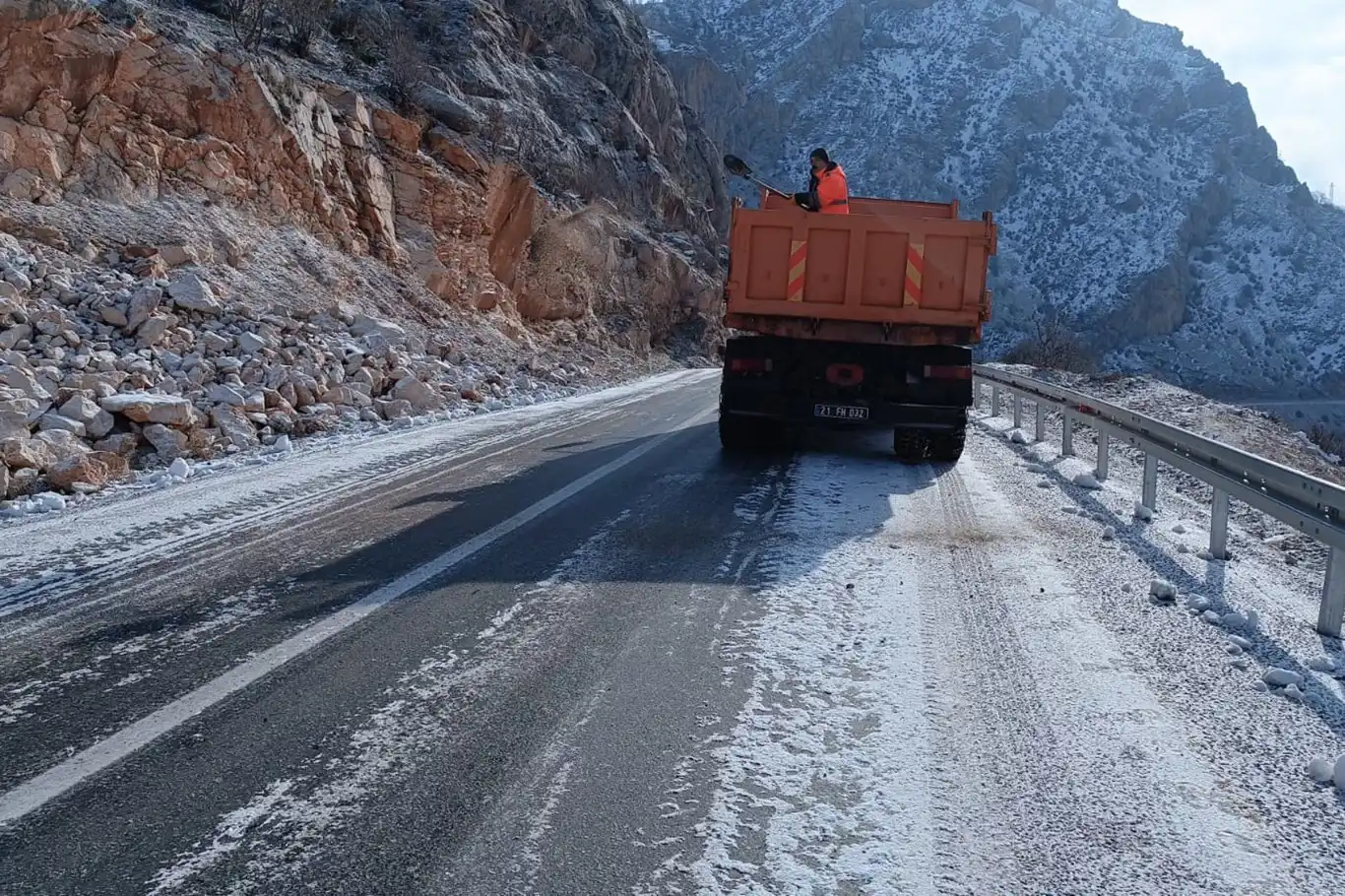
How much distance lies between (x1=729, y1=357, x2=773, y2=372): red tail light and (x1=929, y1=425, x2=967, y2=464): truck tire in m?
1.86

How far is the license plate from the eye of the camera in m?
9.73

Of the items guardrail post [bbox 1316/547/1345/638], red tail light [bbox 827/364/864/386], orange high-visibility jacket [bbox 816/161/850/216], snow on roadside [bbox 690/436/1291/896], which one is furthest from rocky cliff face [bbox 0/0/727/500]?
guardrail post [bbox 1316/547/1345/638]

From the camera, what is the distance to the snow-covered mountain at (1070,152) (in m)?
83.1

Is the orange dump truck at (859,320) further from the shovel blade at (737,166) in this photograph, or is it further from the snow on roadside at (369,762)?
the snow on roadside at (369,762)

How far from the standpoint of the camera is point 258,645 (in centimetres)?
414

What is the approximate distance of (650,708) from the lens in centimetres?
362

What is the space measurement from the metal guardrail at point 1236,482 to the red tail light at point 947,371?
1239 mm

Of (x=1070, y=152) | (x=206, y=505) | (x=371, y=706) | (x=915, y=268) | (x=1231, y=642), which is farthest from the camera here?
(x=1070, y=152)

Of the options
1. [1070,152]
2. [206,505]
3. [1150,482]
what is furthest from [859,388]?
[1070,152]

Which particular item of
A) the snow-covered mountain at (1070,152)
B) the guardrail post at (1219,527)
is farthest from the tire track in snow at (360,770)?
the snow-covered mountain at (1070,152)

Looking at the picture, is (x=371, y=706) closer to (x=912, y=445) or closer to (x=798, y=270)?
(x=798, y=270)

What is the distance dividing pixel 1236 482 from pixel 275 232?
53.6ft

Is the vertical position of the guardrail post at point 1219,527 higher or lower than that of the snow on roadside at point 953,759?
higher

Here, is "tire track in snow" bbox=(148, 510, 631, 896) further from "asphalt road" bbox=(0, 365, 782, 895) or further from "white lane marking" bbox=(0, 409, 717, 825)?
"white lane marking" bbox=(0, 409, 717, 825)
